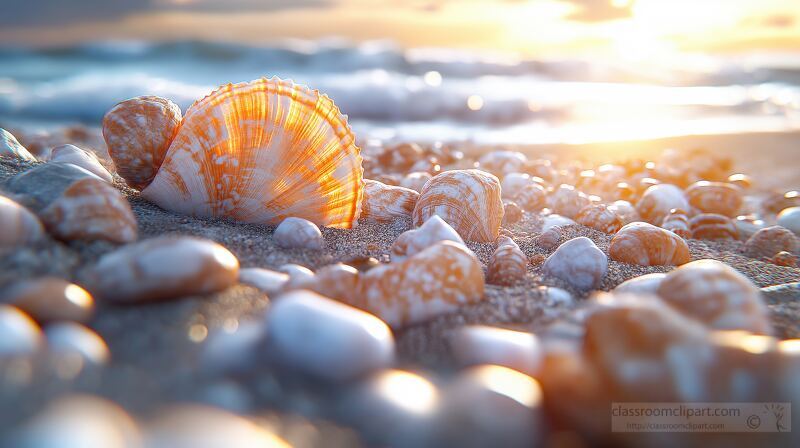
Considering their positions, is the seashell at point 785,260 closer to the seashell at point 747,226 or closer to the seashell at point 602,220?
the seashell at point 747,226

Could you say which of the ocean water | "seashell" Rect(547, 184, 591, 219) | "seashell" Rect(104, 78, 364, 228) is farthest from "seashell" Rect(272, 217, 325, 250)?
the ocean water

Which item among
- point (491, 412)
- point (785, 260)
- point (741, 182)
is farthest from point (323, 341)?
point (741, 182)

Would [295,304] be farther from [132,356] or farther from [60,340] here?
→ [60,340]

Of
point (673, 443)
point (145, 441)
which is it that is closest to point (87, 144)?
point (145, 441)

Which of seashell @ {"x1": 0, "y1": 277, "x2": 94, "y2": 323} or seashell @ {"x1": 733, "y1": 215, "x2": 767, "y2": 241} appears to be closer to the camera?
seashell @ {"x1": 0, "y1": 277, "x2": 94, "y2": 323}

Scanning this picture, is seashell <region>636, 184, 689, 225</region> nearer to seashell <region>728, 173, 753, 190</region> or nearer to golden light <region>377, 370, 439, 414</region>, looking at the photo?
seashell <region>728, 173, 753, 190</region>

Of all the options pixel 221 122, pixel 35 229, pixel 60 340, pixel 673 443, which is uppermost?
pixel 221 122
